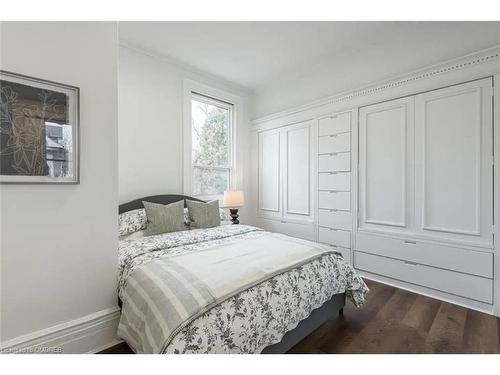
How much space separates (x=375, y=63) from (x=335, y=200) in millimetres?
1716

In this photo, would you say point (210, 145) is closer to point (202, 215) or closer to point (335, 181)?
point (202, 215)

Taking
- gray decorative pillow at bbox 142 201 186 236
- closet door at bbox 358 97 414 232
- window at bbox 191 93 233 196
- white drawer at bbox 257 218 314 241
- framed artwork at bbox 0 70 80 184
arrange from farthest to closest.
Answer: window at bbox 191 93 233 196 < white drawer at bbox 257 218 314 241 < closet door at bbox 358 97 414 232 < gray decorative pillow at bbox 142 201 186 236 < framed artwork at bbox 0 70 80 184

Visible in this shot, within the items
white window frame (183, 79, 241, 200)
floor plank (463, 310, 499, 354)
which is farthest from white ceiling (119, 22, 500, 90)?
floor plank (463, 310, 499, 354)

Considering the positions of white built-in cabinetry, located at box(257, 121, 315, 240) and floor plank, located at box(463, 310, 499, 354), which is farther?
white built-in cabinetry, located at box(257, 121, 315, 240)

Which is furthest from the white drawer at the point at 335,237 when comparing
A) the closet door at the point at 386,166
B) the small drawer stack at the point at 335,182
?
the closet door at the point at 386,166

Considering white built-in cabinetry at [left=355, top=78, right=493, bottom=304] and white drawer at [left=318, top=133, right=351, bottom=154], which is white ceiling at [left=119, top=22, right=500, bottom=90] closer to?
white built-in cabinetry at [left=355, top=78, right=493, bottom=304]

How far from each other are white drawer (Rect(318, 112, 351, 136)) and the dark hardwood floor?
2018 millimetres

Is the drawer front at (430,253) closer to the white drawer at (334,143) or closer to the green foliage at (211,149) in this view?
the white drawer at (334,143)

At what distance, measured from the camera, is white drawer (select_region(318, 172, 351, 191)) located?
312cm

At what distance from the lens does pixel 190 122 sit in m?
3.48

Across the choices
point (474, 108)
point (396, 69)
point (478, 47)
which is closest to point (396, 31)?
point (396, 69)

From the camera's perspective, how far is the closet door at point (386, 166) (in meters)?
2.64

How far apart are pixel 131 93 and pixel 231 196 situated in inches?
71.6

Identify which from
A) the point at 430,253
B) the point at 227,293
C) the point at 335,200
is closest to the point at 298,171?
the point at 335,200
